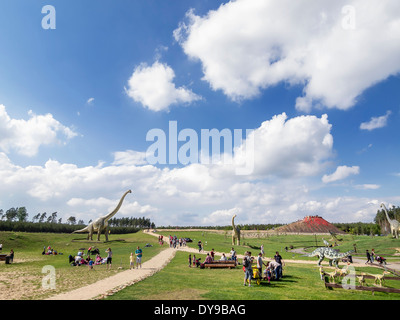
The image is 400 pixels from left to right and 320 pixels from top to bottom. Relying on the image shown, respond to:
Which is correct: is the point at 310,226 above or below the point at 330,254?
below

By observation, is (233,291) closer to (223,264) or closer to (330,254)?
(223,264)

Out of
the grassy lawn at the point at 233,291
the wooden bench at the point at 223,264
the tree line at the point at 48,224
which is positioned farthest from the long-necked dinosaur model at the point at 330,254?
the tree line at the point at 48,224

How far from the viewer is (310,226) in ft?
318

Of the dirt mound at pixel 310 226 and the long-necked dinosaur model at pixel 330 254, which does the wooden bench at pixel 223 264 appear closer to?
the long-necked dinosaur model at pixel 330 254

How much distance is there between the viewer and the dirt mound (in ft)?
310

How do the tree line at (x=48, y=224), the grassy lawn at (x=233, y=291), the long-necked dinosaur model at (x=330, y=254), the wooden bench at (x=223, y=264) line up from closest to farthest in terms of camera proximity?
the grassy lawn at (x=233, y=291) < the long-necked dinosaur model at (x=330, y=254) < the wooden bench at (x=223, y=264) < the tree line at (x=48, y=224)

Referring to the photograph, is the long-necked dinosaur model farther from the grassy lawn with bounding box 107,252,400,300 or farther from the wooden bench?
the wooden bench

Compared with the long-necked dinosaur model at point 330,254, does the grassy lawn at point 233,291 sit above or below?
below

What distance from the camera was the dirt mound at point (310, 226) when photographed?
94562 millimetres

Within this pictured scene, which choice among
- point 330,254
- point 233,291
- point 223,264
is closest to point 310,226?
point 330,254

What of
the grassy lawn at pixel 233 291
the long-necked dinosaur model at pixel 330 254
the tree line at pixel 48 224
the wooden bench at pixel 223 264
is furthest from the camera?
the tree line at pixel 48 224

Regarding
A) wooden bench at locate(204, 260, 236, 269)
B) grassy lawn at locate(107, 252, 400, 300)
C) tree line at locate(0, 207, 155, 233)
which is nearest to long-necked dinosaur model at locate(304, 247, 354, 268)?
grassy lawn at locate(107, 252, 400, 300)

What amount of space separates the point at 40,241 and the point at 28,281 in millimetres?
36664
